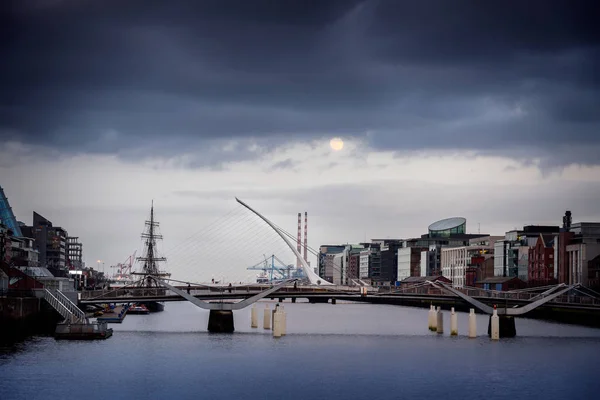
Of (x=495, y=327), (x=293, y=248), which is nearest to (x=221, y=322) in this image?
(x=495, y=327)

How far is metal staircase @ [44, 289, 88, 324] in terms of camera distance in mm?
88375

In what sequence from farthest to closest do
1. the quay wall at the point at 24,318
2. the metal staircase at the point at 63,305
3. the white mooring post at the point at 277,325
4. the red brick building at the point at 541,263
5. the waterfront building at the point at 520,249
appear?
the waterfront building at the point at 520,249, the red brick building at the point at 541,263, the white mooring post at the point at 277,325, the metal staircase at the point at 63,305, the quay wall at the point at 24,318

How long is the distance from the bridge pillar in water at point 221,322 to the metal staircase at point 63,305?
1056 cm

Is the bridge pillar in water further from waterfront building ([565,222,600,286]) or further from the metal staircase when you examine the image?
waterfront building ([565,222,600,286])

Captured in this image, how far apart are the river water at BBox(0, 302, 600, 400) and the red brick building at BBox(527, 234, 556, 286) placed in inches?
2887

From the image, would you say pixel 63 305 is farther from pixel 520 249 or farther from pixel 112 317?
pixel 520 249

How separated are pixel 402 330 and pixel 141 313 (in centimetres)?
4600

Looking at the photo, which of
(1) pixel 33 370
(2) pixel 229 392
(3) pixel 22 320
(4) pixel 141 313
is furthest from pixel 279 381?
(4) pixel 141 313

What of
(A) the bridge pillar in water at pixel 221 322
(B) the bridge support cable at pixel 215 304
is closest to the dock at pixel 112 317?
(A) the bridge pillar in water at pixel 221 322

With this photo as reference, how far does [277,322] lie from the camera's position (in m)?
89.5

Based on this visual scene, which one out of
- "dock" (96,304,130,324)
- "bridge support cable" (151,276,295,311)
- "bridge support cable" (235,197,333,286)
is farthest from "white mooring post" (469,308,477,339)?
"bridge support cable" (235,197,333,286)

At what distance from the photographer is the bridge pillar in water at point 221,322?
92.6 m

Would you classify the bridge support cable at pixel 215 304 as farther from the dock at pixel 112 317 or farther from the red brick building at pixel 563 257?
the red brick building at pixel 563 257

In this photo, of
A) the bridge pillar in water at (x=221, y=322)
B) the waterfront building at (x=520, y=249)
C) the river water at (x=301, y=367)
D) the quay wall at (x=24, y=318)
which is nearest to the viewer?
the river water at (x=301, y=367)
